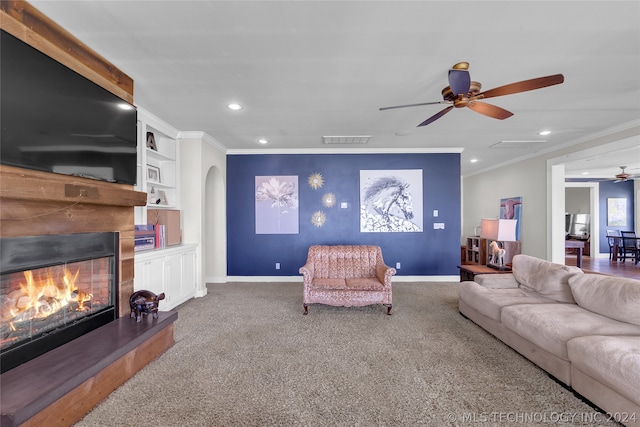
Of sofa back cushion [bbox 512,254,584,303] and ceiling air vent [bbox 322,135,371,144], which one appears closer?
sofa back cushion [bbox 512,254,584,303]

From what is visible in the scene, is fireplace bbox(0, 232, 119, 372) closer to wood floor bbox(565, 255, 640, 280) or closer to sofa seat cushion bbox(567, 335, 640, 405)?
sofa seat cushion bbox(567, 335, 640, 405)

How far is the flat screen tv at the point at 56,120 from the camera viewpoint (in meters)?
1.54

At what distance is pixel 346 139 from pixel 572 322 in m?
3.59

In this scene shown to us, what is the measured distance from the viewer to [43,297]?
1895 millimetres

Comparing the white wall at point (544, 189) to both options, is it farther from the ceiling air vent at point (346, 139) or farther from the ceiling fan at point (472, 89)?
the ceiling air vent at point (346, 139)

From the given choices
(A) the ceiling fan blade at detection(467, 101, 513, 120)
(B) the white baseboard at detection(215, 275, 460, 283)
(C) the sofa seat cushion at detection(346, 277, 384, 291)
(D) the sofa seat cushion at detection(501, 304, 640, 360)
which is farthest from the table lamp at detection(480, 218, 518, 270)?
(C) the sofa seat cushion at detection(346, 277, 384, 291)

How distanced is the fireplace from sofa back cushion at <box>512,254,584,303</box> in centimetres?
425

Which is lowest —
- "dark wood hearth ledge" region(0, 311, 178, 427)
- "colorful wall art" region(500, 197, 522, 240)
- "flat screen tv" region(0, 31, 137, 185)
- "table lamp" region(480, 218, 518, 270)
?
"dark wood hearth ledge" region(0, 311, 178, 427)

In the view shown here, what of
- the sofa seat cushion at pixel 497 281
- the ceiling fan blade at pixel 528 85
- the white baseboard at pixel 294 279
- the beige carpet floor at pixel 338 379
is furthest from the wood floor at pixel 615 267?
the ceiling fan blade at pixel 528 85

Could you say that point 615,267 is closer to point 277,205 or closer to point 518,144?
point 518,144

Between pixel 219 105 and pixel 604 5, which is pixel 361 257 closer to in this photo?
pixel 219 105

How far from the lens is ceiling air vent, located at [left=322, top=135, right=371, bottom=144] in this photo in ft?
14.5

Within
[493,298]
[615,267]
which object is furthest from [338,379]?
[615,267]

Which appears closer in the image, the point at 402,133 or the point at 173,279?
the point at 173,279
